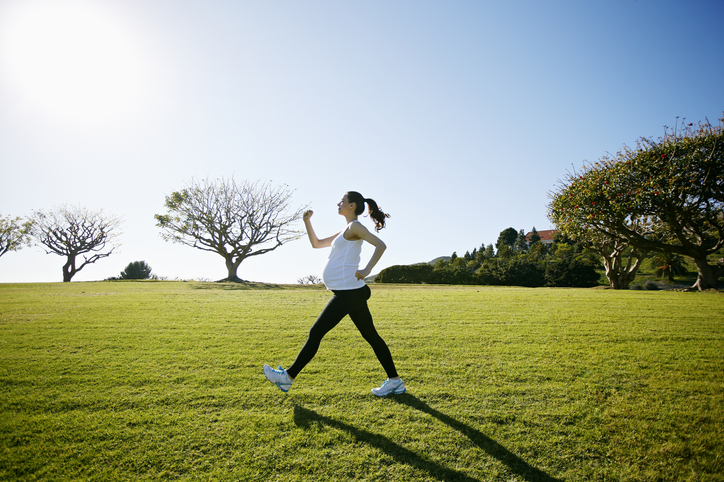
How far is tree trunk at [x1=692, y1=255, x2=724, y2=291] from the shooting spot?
19828 mm

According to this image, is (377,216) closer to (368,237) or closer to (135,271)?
(368,237)

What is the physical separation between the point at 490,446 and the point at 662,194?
21800mm

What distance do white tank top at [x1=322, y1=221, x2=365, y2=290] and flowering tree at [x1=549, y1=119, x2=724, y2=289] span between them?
20.8m

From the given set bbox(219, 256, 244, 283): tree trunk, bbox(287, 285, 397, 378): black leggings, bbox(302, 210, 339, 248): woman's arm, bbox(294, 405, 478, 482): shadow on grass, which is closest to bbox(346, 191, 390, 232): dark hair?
bbox(302, 210, 339, 248): woman's arm

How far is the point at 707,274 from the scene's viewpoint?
20.1 metres

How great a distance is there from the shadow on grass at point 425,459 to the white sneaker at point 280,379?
43 centimetres

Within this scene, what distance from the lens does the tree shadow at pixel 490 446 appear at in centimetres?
260

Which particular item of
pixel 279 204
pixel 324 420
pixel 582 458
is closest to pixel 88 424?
pixel 324 420

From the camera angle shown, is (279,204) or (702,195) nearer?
(702,195)

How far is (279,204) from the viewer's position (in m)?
37.8

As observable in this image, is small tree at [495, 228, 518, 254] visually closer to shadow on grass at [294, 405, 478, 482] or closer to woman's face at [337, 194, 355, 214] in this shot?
woman's face at [337, 194, 355, 214]

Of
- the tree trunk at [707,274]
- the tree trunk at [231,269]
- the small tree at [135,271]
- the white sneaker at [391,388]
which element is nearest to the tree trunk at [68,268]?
the small tree at [135,271]

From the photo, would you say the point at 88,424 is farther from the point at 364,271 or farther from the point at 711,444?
the point at 711,444

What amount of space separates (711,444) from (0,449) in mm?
6071
